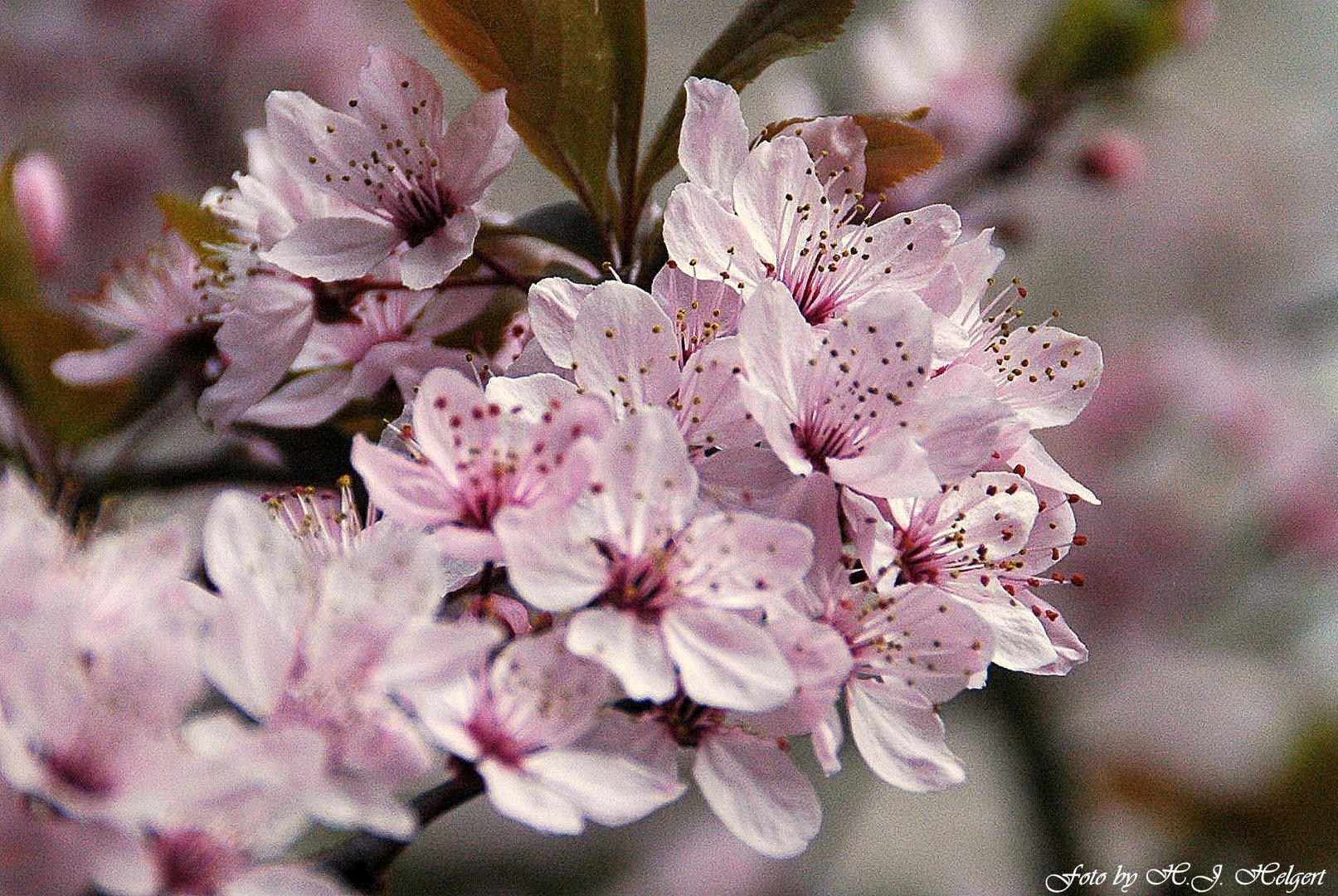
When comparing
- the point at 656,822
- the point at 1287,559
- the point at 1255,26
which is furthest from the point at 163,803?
the point at 1255,26

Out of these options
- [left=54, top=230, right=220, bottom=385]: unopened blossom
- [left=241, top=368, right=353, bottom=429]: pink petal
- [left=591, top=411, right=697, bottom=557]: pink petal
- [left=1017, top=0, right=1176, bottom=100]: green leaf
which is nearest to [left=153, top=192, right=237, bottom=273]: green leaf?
[left=54, top=230, right=220, bottom=385]: unopened blossom

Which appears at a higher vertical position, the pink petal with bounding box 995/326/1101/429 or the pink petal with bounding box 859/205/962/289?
the pink petal with bounding box 859/205/962/289

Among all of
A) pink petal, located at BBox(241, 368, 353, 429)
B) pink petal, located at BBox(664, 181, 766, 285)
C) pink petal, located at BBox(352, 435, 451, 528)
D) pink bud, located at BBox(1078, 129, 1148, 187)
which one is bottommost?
pink bud, located at BBox(1078, 129, 1148, 187)

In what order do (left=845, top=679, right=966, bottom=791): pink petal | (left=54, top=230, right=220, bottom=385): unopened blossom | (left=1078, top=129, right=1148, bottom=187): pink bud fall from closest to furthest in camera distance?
(left=845, top=679, right=966, bottom=791): pink petal < (left=54, top=230, right=220, bottom=385): unopened blossom < (left=1078, top=129, right=1148, bottom=187): pink bud

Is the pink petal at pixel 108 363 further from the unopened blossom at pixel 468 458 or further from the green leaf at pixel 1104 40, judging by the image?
the green leaf at pixel 1104 40

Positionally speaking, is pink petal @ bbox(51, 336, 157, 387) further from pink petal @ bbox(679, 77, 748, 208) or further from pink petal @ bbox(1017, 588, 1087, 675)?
pink petal @ bbox(1017, 588, 1087, 675)

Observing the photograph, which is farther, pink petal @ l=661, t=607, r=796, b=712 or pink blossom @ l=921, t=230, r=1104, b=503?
pink blossom @ l=921, t=230, r=1104, b=503

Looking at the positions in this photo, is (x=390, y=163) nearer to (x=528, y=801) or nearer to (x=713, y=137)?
(x=713, y=137)
